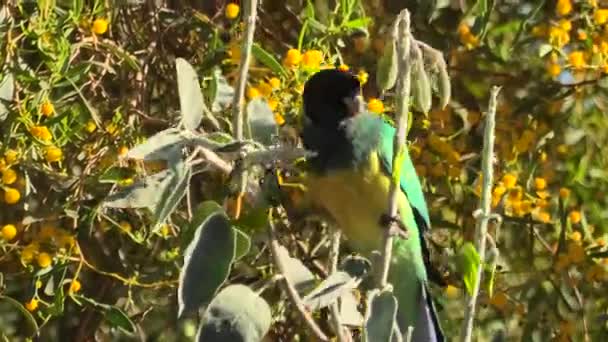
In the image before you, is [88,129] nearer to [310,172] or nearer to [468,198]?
[310,172]

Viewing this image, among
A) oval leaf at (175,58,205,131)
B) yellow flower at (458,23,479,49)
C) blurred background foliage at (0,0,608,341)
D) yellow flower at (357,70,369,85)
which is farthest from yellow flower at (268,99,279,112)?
oval leaf at (175,58,205,131)

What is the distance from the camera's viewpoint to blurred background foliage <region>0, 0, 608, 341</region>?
5.53 ft

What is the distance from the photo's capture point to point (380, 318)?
0.91 m

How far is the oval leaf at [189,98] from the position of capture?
36.3 inches

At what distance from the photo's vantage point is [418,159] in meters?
1.94

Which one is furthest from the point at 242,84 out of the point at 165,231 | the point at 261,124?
the point at 165,231

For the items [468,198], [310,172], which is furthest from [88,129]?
[468,198]

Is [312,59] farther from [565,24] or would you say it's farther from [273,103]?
[565,24]

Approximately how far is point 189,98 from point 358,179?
2.72 feet

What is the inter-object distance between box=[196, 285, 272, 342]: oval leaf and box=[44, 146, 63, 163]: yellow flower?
31.9 inches

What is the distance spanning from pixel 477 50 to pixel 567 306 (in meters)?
0.45

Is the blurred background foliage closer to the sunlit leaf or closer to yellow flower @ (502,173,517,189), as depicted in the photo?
yellow flower @ (502,173,517,189)

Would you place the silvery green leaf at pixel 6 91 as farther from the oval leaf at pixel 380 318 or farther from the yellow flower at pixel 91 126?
the oval leaf at pixel 380 318

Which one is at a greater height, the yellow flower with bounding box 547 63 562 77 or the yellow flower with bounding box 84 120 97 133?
the yellow flower with bounding box 547 63 562 77
